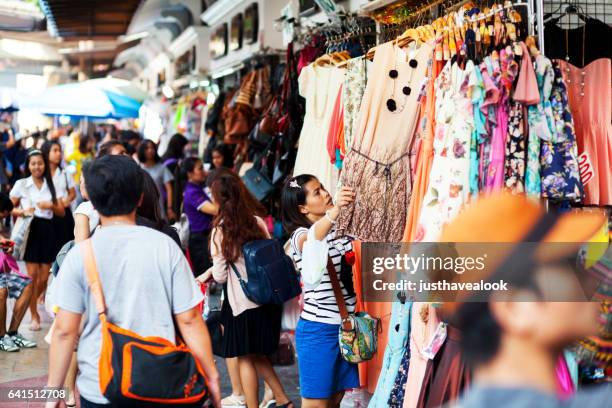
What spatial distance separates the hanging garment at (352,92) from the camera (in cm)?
575

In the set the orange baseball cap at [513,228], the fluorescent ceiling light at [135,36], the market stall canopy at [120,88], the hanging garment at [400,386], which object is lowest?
the hanging garment at [400,386]

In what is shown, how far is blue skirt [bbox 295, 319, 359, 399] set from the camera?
4.78 metres

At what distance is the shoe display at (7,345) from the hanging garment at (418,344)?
168 inches

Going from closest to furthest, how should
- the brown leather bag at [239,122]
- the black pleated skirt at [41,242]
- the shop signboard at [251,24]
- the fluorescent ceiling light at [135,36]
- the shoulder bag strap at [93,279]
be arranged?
1. the shoulder bag strap at [93,279]
2. the black pleated skirt at [41,242]
3. the brown leather bag at [239,122]
4. the shop signboard at [251,24]
5. the fluorescent ceiling light at [135,36]

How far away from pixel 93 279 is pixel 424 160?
87.4 inches

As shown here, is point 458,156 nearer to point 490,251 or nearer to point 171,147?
point 490,251

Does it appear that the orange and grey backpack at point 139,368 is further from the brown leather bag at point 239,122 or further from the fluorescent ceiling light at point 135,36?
the fluorescent ceiling light at point 135,36

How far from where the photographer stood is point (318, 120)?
6594mm

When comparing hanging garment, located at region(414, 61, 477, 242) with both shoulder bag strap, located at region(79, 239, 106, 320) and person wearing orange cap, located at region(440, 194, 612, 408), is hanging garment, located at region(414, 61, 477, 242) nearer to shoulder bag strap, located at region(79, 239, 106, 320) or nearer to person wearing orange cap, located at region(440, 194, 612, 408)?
shoulder bag strap, located at region(79, 239, 106, 320)

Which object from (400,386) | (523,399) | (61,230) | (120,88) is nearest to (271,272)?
(400,386)

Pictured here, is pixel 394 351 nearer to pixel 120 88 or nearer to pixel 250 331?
pixel 250 331

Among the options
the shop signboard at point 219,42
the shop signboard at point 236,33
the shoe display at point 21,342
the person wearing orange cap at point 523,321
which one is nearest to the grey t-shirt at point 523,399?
the person wearing orange cap at point 523,321

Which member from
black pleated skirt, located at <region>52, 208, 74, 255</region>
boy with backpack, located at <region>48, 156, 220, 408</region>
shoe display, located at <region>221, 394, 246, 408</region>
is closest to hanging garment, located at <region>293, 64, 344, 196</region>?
shoe display, located at <region>221, 394, 246, 408</region>

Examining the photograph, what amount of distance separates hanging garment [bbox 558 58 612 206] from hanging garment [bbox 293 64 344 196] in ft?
6.74
